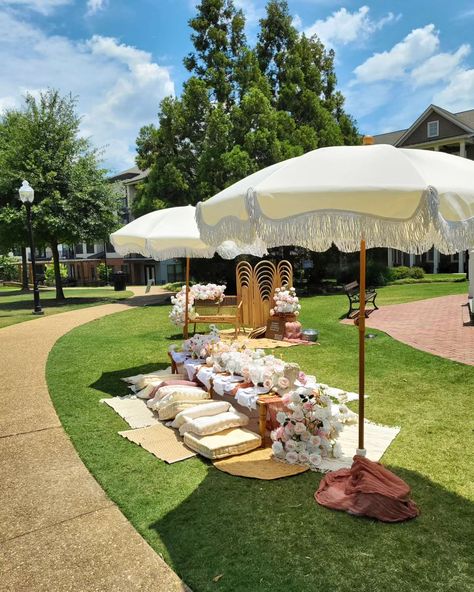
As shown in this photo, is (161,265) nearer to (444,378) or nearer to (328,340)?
(328,340)

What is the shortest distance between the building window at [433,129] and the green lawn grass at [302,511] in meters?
33.0

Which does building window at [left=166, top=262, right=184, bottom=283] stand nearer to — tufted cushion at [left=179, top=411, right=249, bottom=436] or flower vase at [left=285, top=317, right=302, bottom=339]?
flower vase at [left=285, top=317, right=302, bottom=339]

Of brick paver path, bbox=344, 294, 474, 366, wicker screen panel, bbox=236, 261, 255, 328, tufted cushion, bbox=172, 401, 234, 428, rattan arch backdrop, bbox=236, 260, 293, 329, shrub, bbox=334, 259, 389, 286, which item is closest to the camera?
tufted cushion, bbox=172, 401, 234, 428

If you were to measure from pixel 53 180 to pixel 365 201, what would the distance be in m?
21.6

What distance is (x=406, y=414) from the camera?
6168 millimetres

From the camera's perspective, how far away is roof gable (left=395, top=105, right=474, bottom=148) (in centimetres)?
3409

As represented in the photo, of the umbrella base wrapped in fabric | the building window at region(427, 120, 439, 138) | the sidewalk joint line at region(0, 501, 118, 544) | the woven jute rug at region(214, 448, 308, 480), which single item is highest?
the building window at region(427, 120, 439, 138)

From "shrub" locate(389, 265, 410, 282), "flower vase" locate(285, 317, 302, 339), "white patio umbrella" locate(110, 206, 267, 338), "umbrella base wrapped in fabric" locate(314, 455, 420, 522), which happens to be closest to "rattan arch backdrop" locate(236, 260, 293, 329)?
"flower vase" locate(285, 317, 302, 339)

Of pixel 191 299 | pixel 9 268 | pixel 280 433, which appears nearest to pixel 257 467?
pixel 280 433

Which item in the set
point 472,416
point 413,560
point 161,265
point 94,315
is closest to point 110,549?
point 413,560

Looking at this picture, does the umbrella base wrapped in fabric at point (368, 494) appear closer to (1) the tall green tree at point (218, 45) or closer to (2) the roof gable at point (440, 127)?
(1) the tall green tree at point (218, 45)

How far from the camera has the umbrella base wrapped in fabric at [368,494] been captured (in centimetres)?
370

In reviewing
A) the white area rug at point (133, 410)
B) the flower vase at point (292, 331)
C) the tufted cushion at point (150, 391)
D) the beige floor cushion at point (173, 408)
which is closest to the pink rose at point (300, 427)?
the beige floor cushion at point (173, 408)

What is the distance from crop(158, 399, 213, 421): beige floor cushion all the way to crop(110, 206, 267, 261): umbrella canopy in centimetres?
268
